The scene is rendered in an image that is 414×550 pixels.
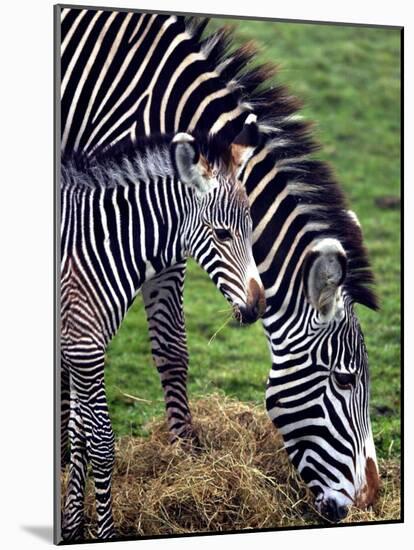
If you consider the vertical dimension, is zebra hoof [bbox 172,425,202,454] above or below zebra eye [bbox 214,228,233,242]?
below

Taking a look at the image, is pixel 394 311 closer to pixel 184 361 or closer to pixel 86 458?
pixel 184 361

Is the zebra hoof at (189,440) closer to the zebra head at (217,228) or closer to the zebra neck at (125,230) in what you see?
the zebra head at (217,228)

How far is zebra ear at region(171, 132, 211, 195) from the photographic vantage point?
6.68 metres

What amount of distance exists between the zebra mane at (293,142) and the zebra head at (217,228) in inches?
14.6

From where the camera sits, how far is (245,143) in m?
6.87

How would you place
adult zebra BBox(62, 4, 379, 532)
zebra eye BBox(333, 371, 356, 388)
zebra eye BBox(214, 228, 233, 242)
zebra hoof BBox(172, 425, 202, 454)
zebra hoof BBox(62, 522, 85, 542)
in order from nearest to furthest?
zebra hoof BBox(62, 522, 85, 542)
zebra eye BBox(214, 228, 233, 242)
adult zebra BBox(62, 4, 379, 532)
zebra hoof BBox(172, 425, 202, 454)
zebra eye BBox(333, 371, 356, 388)

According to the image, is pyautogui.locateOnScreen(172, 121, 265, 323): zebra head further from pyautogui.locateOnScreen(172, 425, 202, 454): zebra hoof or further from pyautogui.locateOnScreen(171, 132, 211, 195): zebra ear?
pyautogui.locateOnScreen(172, 425, 202, 454): zebra hoof

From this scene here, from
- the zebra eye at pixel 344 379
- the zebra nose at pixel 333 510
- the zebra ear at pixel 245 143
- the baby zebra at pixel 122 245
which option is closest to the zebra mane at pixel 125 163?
the baby zebra at pixel 122 245

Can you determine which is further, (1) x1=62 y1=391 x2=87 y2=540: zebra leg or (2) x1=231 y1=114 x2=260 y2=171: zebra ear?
(2) x1=231 y1=114 x2=260 y2=171: zebra ear

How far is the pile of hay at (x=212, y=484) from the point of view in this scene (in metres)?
6.69

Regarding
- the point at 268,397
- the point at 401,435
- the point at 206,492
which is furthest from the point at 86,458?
the point at 401,435

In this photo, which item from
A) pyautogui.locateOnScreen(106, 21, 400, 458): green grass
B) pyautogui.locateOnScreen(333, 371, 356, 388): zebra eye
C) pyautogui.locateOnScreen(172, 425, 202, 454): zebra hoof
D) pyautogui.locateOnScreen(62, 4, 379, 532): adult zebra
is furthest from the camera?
pyautogui.locateOnScreen(106, 21, 400, 458): green grass

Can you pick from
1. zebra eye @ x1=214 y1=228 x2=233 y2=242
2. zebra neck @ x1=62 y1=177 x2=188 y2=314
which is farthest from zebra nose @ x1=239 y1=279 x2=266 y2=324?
zebra neck @ x1=62 y1=177 x2=188 y2=314

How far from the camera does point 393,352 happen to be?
9086mm
